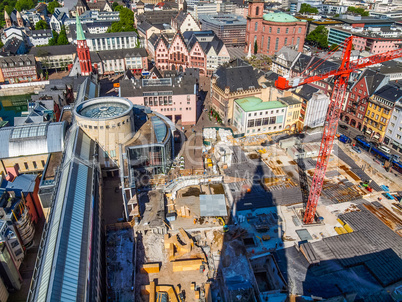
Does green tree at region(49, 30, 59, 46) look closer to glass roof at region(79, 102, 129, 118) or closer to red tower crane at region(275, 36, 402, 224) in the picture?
glass roof at region(79, 102, 129, 118)

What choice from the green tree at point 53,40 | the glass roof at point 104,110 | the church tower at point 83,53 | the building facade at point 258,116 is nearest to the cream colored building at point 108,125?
the glass roof at point 104,110

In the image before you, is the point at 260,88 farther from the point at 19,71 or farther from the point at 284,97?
the point at 19,71

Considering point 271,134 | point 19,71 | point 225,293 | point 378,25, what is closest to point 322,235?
point 225,293

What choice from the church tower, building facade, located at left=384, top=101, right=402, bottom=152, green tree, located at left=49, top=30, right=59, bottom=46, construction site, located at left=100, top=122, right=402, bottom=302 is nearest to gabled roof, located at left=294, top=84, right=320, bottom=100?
building facade, located at left=384, top=101, right=402, bottom=152

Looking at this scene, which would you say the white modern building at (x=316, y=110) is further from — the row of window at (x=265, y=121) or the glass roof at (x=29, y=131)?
the glass roof at (x=29, y=131)

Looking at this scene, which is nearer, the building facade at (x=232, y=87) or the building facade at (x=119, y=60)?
the building facade at (x=232, y=87)
